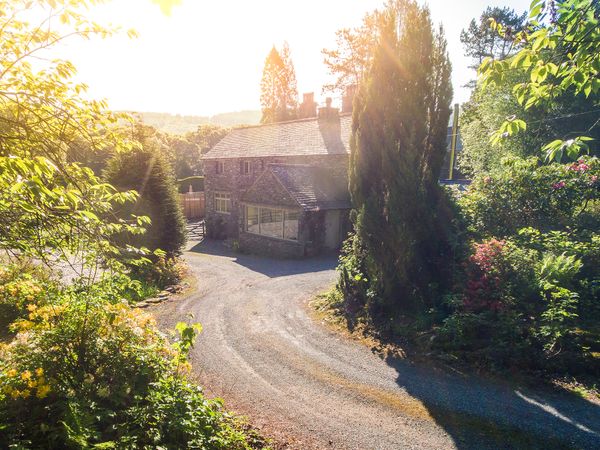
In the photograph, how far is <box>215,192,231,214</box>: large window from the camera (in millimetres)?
29430

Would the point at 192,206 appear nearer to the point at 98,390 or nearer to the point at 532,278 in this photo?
the point at 532,278

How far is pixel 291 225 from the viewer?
68.8 ft

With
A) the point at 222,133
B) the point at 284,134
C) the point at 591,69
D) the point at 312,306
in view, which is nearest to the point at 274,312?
the point at 312,306

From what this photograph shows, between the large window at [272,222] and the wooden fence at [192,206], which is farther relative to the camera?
the wooden fence at [192,206]

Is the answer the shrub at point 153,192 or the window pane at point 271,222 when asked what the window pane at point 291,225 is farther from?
the shrub at point 153,192

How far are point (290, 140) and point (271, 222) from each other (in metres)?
8.80

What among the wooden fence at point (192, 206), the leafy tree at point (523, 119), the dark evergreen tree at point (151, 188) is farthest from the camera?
the wooden fence at point (192, 206)

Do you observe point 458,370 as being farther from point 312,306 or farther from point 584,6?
point 584,6

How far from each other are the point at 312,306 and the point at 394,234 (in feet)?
13.3

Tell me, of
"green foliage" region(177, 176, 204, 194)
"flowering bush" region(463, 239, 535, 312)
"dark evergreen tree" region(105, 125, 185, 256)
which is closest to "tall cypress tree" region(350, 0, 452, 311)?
"flowering bush" region(463, 239, 535, 312)

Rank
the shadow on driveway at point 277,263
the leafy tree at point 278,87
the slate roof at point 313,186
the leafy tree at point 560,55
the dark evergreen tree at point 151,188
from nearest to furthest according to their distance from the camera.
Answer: the leafy tree at point 560,55, the dark evergreen tree at point 151,188, the shadow on driveway at point 277,263, the slate roof at point 313,186, the leafy tree at point 278,87

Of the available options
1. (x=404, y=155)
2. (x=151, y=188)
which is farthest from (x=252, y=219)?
(x=404, y=155)

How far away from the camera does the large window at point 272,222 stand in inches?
825

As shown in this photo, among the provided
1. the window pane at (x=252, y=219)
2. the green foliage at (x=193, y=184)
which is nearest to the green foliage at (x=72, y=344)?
the window pane at (x=252, y=219)
